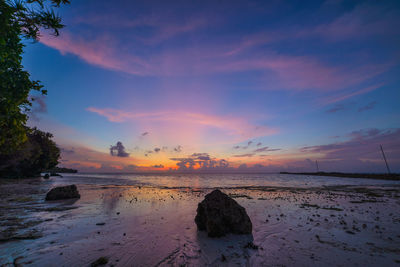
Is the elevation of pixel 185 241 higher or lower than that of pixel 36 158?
lower

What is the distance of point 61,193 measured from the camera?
18.8 m

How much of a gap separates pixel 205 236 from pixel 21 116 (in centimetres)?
1335

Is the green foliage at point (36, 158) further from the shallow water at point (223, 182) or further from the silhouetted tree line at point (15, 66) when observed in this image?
the silhouetted tree line at point (15, 66)

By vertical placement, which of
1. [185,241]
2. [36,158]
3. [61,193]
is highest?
[36,158]

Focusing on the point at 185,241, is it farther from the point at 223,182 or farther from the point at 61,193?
the point at 223,182

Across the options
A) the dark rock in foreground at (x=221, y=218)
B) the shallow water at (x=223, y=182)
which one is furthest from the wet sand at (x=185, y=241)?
the shallow water at (x=223, y=182)

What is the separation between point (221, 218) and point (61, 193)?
20205mm

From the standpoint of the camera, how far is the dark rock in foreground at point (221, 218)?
8969 millimetres

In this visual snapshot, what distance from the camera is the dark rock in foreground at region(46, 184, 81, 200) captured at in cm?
1819

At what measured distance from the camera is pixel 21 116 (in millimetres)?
9812

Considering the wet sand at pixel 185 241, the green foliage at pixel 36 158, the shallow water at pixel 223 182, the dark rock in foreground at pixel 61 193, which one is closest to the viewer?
the wet sand at pixel 185 241

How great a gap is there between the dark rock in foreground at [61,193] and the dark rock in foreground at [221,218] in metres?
18.4

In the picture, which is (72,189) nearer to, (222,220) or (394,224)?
(222,220)

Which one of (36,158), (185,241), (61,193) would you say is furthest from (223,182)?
(36,158)
